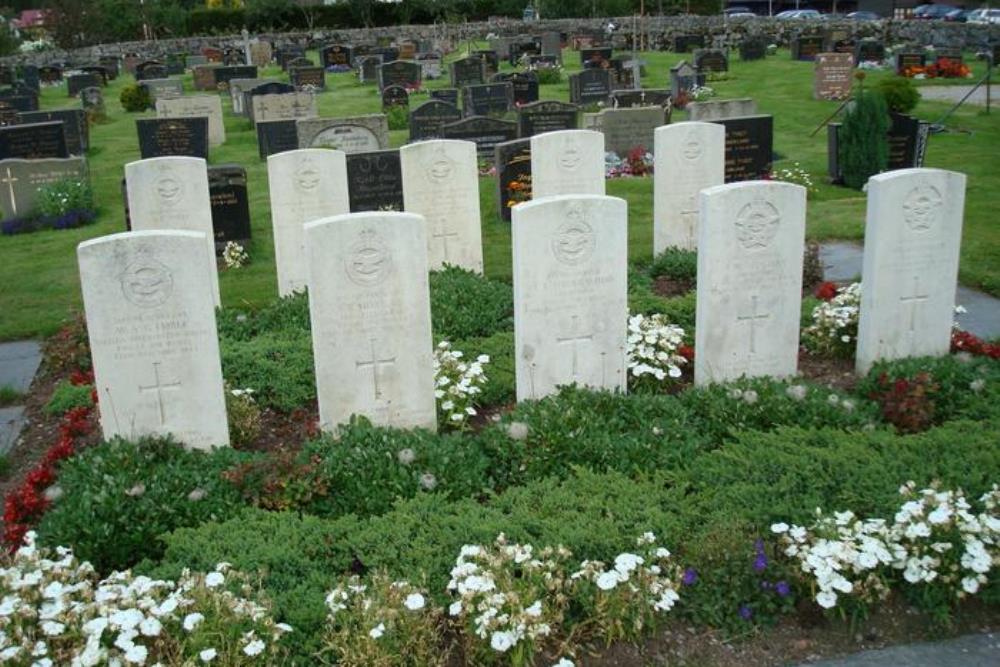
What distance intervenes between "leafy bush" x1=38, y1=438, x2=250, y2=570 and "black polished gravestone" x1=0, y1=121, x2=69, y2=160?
43.2 ft

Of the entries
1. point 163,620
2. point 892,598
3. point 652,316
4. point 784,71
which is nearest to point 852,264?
point 652,316

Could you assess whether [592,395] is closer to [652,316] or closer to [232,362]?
[652,316]

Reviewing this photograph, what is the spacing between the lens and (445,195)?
10.8 meters

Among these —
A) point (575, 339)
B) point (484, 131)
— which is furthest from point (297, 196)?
point (484, 131)

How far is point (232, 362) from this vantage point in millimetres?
8422

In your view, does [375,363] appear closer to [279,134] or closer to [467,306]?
[467,306]

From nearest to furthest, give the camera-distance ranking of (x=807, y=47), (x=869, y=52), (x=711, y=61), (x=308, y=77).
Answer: (x=308, y=77) < (x=711, y=61) < (x=869, y=52) < (x=807, y=47)

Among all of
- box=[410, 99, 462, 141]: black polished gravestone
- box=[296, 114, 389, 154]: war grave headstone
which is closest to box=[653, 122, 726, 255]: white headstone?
box=[296, 114, 389, 154]: war grave headstone

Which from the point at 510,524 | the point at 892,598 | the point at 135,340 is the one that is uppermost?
the point at 135,340

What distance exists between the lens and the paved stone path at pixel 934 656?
4820 mm

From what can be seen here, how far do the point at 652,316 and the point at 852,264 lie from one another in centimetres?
351

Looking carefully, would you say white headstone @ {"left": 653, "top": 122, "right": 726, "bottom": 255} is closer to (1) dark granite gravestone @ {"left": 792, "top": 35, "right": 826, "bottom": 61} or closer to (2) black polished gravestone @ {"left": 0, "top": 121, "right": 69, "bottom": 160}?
(2) black polished gravestone @ {"left": 0, "top": 121, "right": 69, "bottom": 160}

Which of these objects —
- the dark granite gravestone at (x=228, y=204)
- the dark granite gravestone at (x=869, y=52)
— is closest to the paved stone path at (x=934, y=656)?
the dark granite gravestone at (x=228, y=204)

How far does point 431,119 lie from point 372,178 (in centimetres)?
720
